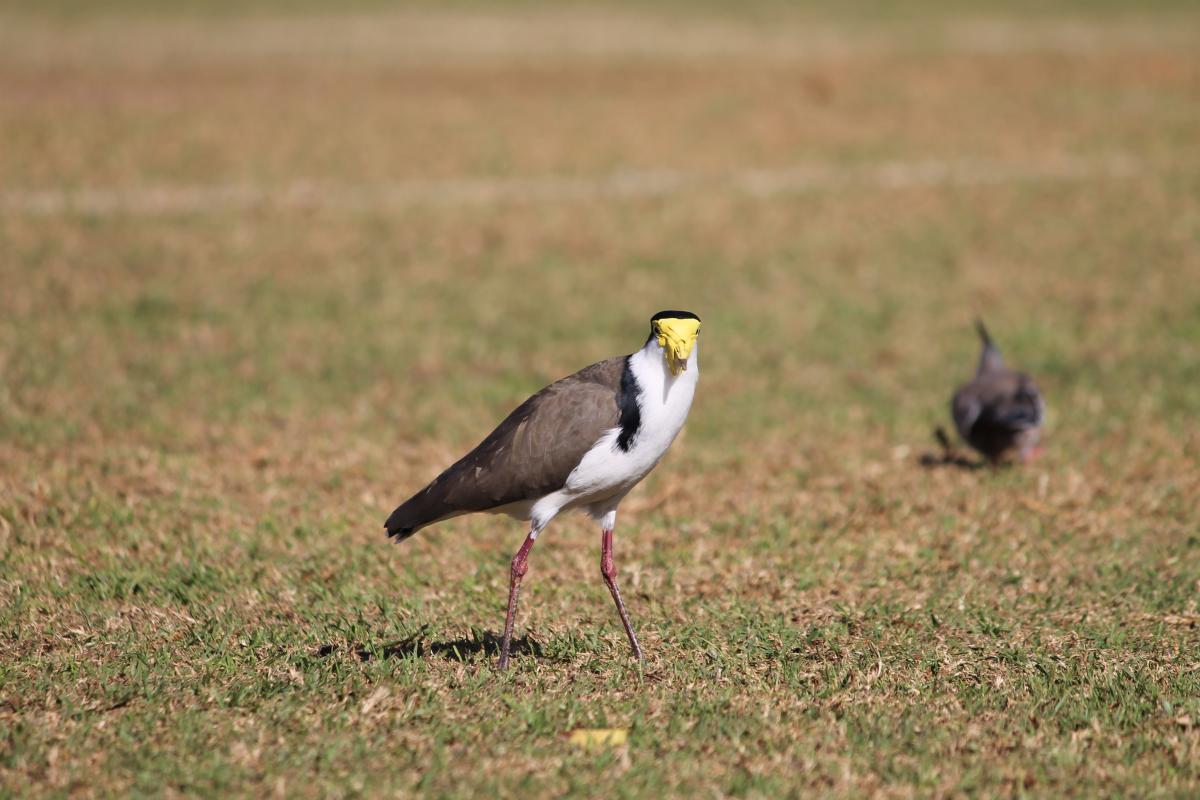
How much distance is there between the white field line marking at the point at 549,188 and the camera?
14352mm

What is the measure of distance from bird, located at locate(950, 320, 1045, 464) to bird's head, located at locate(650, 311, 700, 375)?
344 centimetres

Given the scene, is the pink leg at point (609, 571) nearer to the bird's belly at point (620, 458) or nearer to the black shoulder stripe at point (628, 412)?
the bird's belly at point (620, 458)

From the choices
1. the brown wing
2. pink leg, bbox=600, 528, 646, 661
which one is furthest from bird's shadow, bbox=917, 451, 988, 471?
the brown wing

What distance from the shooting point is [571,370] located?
10.1 metres

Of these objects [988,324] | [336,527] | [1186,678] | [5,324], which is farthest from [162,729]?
[988,324]

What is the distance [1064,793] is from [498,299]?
8.47m

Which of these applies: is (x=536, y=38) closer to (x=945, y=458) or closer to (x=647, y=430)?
(x=945, y=458)

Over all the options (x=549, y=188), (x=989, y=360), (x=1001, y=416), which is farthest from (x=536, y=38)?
(x=1001, y=416)

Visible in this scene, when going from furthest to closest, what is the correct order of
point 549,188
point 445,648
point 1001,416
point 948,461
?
1. point 549,188
2. point 948,461
3. point 1001,416
4. point 445,648

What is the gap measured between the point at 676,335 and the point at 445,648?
1574 millimetres

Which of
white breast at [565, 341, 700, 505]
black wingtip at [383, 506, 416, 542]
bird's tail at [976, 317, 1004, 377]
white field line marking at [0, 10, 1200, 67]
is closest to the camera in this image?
white breast at [565, 341, 700, 505]

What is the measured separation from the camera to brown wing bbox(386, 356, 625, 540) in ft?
16.6

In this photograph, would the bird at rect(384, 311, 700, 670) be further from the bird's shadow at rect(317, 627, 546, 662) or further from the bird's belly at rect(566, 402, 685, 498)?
the bird's shadow at rect(317, 627, 546, 662)

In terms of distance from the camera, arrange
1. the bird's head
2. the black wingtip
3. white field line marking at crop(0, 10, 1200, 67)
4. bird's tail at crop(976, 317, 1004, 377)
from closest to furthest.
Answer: the bird's head
the black wingtip
bird's tail at crop(976, 317, 1004, 377)
white field line marking at crop(0, 10, 1200, 67)
